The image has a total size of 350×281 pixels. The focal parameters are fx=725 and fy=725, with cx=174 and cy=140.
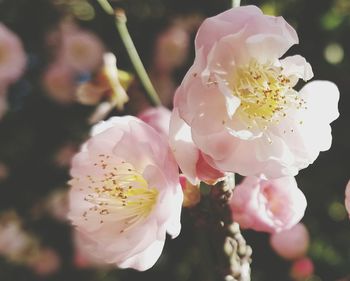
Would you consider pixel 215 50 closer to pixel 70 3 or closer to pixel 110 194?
pixel 110 194

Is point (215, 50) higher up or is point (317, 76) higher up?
point (215, 50)

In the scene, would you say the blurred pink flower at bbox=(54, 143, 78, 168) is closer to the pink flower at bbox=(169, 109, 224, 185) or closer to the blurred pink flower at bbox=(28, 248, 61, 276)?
the blurred pink flower at bbox=(28, 248, 61, 276)

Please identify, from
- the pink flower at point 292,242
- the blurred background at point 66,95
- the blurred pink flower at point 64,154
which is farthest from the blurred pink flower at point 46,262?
the pink flower at point 292,242

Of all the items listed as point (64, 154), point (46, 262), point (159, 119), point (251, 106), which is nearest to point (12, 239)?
point (46, 262)

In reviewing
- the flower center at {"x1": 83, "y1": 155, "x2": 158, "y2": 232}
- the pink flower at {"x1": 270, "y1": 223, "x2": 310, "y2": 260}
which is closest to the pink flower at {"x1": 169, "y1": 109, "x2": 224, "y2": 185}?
the flower center at {"x1": 83, "y1": 155, "x2": 158, "y2": 232}

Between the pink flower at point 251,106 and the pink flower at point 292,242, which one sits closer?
the pink flower at point 251,106

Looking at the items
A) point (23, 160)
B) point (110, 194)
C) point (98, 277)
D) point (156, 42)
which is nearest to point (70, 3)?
point (156, 42)

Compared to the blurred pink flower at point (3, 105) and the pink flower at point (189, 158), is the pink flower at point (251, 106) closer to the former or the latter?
the pink flower at point (189, 158)

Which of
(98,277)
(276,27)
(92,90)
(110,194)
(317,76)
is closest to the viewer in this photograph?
(276,27)
